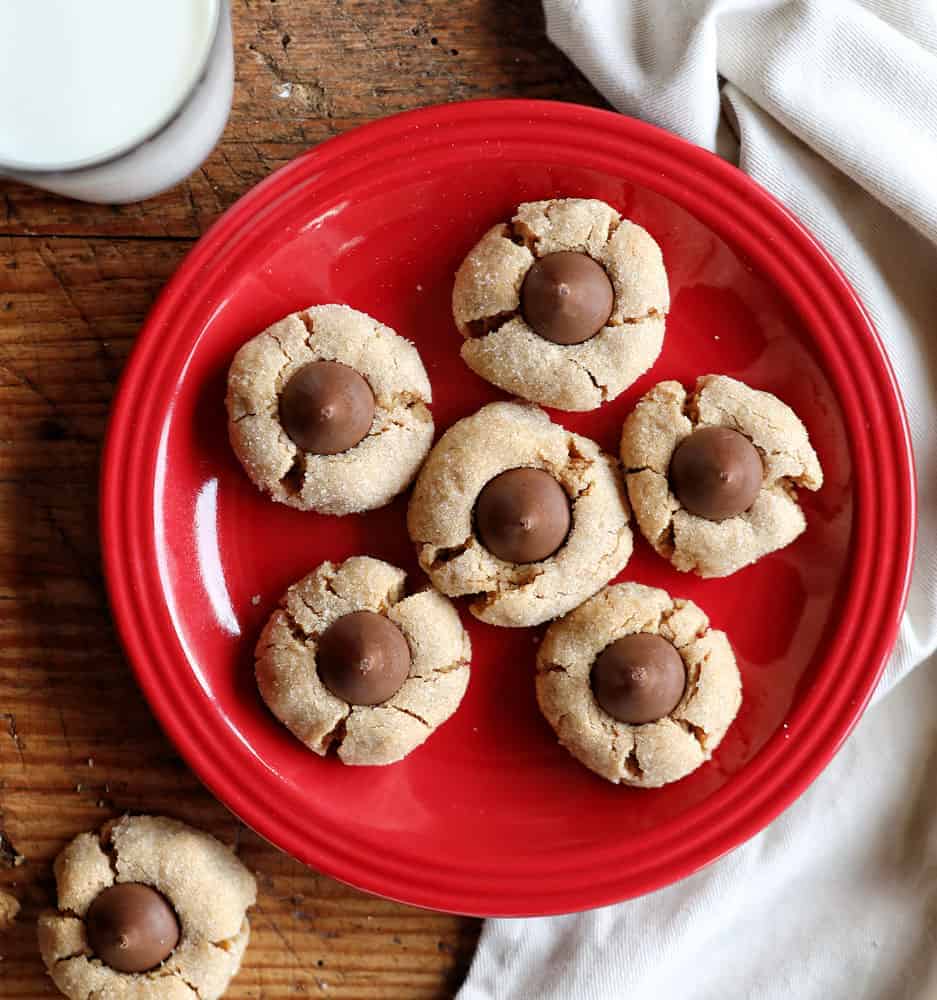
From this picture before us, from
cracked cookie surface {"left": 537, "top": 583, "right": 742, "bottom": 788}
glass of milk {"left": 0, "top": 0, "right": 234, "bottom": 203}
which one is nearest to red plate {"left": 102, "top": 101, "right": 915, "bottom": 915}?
cracked cookie surface {"left": 537, "top": 583, "right": 742, "bottom": 788}

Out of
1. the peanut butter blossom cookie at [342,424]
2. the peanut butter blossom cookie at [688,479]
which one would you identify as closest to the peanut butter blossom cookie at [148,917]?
the peanut butter blossom cookie at [342,424]

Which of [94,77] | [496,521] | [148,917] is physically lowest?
[148,917]

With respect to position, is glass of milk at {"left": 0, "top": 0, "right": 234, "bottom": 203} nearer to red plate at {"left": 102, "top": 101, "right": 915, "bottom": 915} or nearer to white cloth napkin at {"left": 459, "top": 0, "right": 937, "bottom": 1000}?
red plate at {"left": 102, "top": 101, "right": 915, "bottom": 915}

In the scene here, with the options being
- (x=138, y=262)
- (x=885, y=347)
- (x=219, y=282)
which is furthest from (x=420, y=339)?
(x=885, y=347)

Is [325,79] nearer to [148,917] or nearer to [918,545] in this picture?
[918,545]

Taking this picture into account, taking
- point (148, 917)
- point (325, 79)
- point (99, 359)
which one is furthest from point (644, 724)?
point (325, 79)

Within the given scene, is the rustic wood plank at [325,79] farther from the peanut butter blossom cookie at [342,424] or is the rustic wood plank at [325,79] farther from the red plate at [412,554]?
the peanut butter blossom cookie at [342,424]
